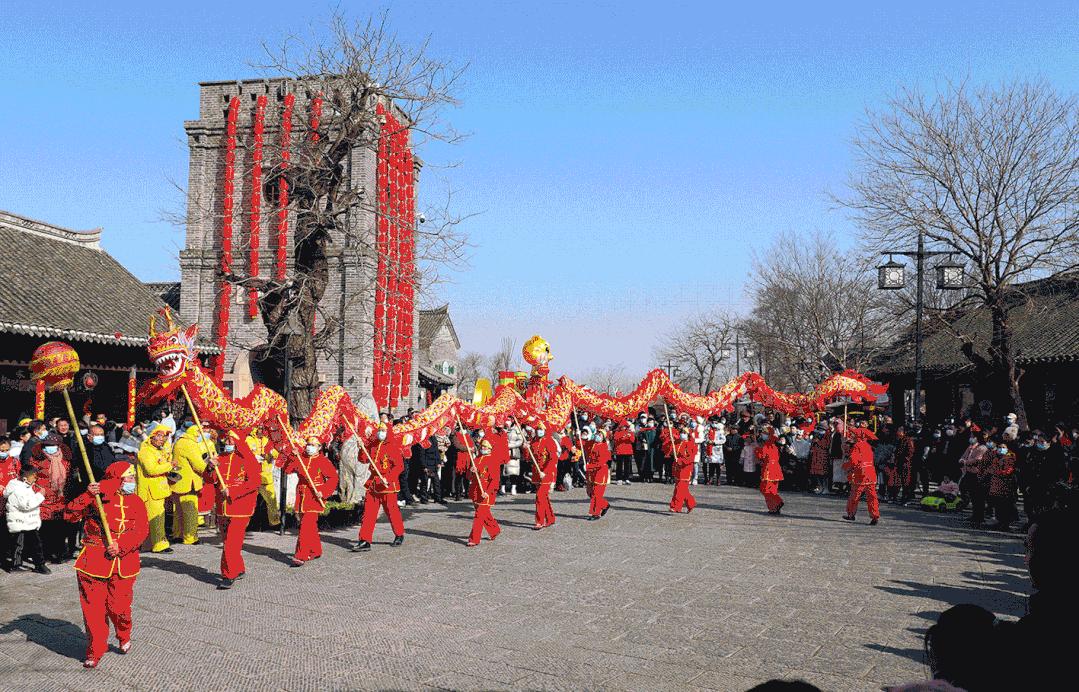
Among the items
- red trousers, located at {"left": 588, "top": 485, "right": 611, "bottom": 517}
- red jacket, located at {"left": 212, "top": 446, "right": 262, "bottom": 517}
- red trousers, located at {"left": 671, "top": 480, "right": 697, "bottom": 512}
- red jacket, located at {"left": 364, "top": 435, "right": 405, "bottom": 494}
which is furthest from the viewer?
red trousers, located at {"left": 671, "top": 480, "right": 697, "bottom": 512}

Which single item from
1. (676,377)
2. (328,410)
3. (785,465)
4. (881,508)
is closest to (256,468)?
(328,410)

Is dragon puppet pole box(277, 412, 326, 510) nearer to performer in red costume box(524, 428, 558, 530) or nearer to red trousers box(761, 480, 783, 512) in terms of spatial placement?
performer in red costume box(524, 428, 558, 530)

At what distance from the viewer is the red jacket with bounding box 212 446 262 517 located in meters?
9.38

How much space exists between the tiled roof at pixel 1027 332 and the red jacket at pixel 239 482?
19.5m

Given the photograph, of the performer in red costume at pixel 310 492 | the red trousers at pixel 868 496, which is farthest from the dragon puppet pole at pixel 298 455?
the red trousers at pixel 868 496

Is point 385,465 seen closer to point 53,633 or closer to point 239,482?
point 239,482

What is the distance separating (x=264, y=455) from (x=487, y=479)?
10.9 ft

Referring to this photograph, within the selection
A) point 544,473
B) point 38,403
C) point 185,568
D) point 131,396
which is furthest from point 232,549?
point 131,396

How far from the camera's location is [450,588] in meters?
8.95

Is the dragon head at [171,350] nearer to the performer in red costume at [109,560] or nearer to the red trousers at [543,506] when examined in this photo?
the performer in red costume at [109,560]

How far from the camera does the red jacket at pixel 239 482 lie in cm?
938

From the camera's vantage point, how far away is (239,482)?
9.50m

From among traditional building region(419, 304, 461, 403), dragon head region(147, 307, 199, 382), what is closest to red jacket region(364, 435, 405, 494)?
dragon head region(147, 307, 199, 382)

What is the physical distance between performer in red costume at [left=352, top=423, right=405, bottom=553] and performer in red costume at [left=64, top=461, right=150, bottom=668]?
4.46m
